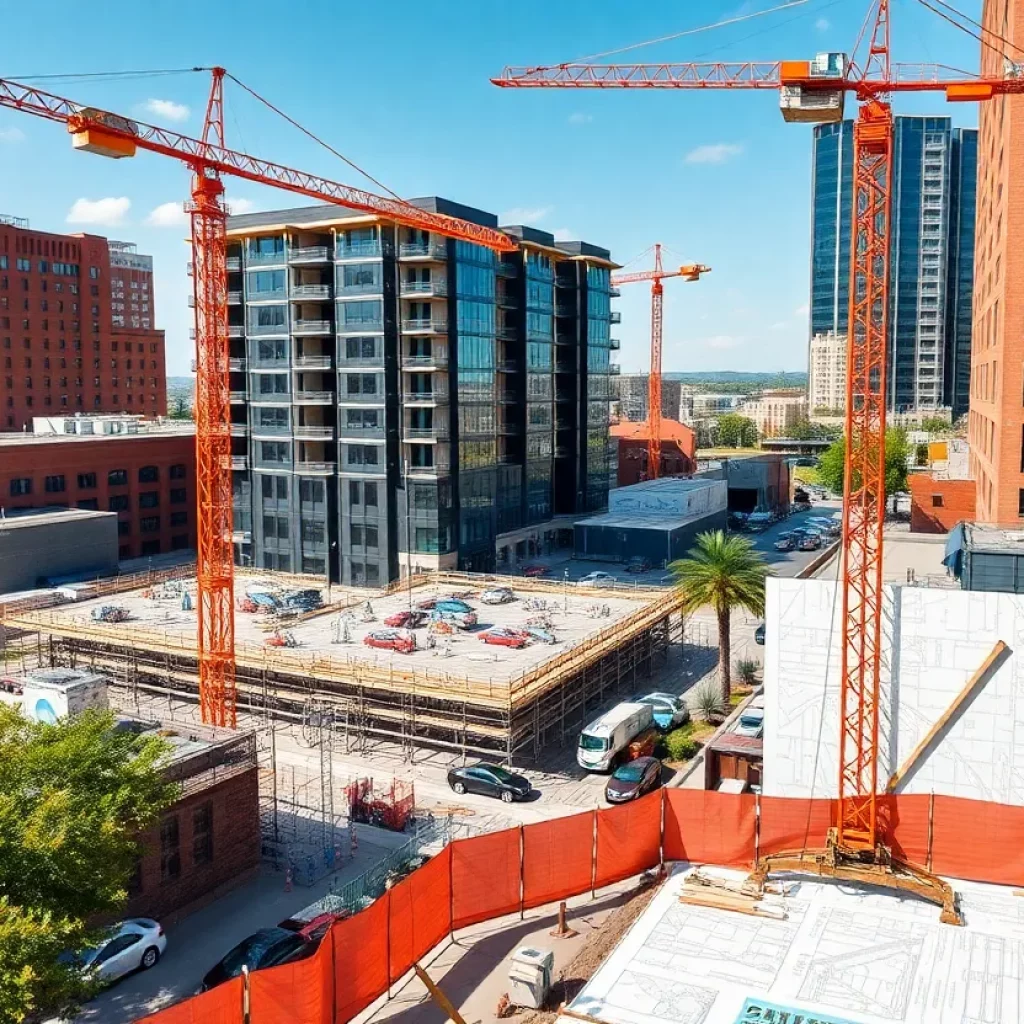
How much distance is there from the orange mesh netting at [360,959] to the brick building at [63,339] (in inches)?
3551

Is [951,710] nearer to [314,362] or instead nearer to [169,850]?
[169,850]

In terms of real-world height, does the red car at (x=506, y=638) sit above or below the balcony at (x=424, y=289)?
below

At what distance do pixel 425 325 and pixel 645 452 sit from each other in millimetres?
46885

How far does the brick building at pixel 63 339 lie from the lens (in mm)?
94438

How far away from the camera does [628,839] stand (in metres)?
23.5

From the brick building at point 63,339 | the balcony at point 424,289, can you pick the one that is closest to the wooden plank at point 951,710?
the balcony at point 424,289

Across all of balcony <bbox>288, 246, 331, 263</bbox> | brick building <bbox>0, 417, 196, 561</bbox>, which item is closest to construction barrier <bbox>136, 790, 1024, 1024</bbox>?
balcony <bbox>288, 246, 331, 263</bbox>

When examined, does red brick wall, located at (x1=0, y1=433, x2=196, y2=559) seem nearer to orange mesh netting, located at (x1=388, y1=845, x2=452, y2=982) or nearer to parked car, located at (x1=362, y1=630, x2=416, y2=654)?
parked car, located at (x1=362, y1=630, x2=416, y2=654)

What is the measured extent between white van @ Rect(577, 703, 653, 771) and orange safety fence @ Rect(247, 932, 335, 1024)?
51.6 feet

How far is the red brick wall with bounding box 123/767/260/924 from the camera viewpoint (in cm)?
2262

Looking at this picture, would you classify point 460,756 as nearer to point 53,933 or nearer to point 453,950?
point 453,950

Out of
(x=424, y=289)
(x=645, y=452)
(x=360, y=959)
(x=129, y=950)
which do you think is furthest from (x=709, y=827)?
(x=645, y=452)

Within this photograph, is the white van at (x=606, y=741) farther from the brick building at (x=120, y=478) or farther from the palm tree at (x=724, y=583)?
the brick building at (x=120, y=478)

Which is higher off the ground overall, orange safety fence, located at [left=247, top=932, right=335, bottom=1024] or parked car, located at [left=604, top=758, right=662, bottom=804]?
orange safety fence, located at [left=247, top=932, right=335, bottom=1024]
